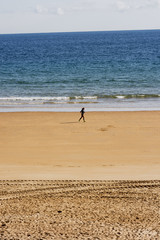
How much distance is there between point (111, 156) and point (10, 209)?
23.7 feet

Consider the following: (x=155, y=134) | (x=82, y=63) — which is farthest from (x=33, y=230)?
(x=82, y=63)

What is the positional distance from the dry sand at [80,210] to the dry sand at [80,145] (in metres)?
1.21

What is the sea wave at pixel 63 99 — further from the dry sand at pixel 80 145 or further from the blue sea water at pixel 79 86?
the dry sand at pixel 80 145

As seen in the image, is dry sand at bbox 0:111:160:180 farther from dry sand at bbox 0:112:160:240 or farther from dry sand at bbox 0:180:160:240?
dry sand at bbox 0:180:160:240

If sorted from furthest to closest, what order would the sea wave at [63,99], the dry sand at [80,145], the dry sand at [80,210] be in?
the sea wave at [63,99] < the dry sand at [80,145] < the dry sand at [80,210]

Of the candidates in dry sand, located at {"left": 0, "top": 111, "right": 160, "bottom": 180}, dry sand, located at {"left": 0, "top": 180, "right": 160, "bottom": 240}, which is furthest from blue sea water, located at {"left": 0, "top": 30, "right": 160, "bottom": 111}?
dry sand, located at {"left": 0, "top": 180, "right": 160, "bottom": 240}

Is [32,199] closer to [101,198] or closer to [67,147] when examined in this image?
[101,198]

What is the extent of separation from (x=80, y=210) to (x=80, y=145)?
847cm

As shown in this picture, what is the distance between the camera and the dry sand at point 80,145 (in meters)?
14.0

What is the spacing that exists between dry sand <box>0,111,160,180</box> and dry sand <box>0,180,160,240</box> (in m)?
1.21

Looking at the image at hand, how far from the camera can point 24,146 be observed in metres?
18.4

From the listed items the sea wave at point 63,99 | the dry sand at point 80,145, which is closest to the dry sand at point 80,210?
the dry sand at point 80,145

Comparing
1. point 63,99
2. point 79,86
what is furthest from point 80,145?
point 79,86

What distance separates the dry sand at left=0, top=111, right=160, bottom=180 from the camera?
14.0 meters
